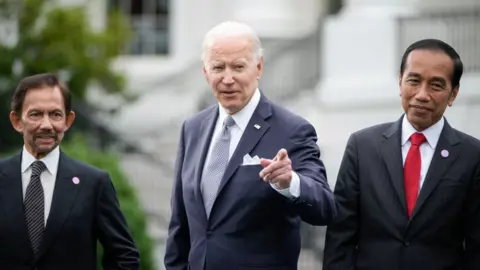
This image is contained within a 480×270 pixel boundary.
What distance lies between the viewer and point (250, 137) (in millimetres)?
6965

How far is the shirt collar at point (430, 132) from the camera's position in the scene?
23.3 ft

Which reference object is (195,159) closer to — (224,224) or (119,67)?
(224,224)

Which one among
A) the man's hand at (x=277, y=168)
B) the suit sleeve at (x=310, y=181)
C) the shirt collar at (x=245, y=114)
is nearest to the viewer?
the man's hand at (x=277, y=168)

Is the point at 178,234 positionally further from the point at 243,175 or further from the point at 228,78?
the point at 228,78

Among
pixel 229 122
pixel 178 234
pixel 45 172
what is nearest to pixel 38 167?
pixel 45 172

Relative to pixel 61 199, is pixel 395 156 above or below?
above

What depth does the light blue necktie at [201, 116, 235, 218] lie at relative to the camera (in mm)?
6953

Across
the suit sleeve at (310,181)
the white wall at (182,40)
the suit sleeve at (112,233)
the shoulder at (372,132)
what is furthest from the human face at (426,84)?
the white wall at (182,40)

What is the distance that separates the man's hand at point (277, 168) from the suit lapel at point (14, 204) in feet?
4.23

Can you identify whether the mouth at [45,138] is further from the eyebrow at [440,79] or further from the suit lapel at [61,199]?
the eyebrow at [440,79]

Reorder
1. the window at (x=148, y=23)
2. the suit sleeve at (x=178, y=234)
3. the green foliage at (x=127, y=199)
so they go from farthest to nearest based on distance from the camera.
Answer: the window at (x=148, y=23) → the green foliage at (x=127, y=199) → the suit sleeve at (x=178, y=234)

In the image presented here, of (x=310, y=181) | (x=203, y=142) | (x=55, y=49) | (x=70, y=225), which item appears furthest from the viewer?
(x=55, y=49)

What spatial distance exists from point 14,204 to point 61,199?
232mm

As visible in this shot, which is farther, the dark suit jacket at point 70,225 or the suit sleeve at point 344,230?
the suit sleeve at point 344,230
